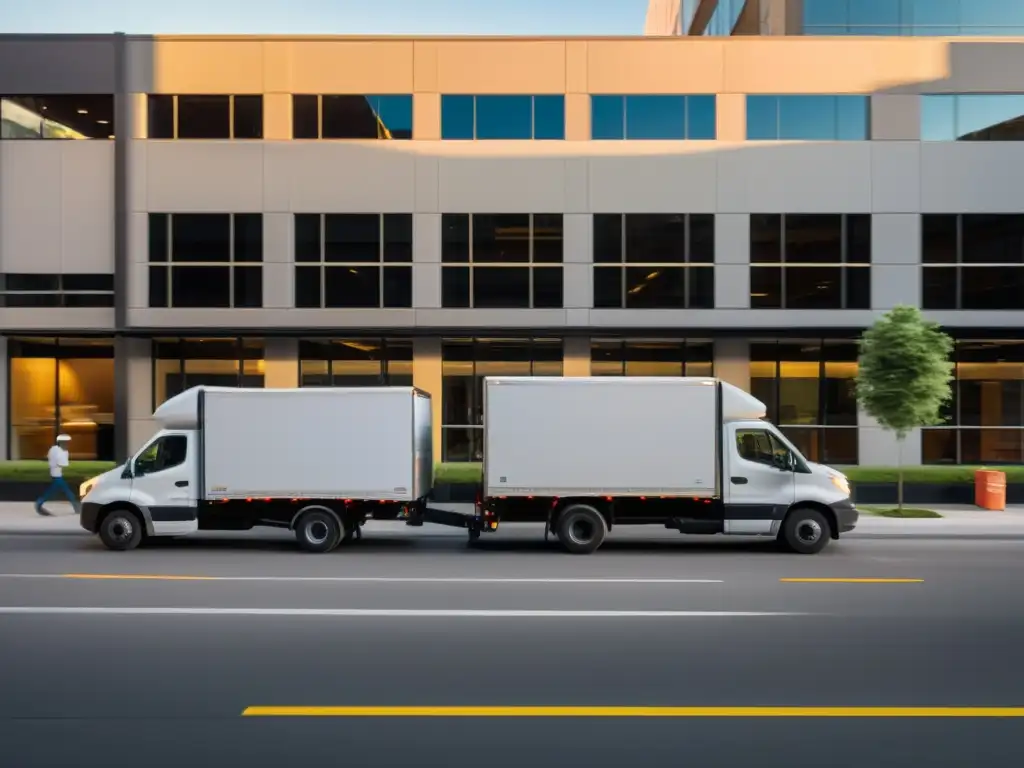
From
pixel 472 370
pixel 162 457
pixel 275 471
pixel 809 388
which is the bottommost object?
pixel 275 471

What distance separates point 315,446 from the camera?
14062 mm

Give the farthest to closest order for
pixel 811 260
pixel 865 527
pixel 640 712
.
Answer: pixel 811 260 → pixel 865 527 → pixel 640 712

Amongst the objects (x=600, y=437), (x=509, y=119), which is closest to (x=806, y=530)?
(x=600, y=437)

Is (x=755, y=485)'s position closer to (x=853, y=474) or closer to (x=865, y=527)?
(x=865, y=527)

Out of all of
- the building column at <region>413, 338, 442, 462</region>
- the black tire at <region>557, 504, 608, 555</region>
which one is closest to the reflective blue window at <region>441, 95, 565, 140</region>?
the building column at <region>413, 338, 442, 462</region>

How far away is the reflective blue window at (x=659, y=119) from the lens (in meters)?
23.2

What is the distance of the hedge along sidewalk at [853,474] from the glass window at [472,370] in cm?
192

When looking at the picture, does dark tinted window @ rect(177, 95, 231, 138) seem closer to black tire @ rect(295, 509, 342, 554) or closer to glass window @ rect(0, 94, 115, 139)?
glass window @ rect(0, 94, 115, 139)

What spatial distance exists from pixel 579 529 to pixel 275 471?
16.0 ft

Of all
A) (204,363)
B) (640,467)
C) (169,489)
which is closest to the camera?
(640,467)

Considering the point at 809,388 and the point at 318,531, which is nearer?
the point at 318,531

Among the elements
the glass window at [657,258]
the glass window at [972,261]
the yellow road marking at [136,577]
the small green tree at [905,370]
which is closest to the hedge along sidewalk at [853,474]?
the small green tree at [905,370]

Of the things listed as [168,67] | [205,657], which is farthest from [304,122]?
[205,657]

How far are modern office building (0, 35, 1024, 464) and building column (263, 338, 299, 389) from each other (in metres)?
0.07
